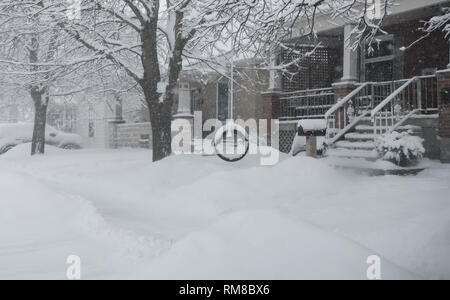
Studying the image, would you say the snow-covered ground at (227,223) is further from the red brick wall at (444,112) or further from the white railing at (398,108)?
the white railing at (398,108)

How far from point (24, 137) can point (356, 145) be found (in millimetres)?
15877

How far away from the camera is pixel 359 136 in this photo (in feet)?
39.5

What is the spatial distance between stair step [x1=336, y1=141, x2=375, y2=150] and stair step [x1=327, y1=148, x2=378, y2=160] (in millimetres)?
138

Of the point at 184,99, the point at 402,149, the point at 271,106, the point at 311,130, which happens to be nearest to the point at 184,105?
the point at 184,99

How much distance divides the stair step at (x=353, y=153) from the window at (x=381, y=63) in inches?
220

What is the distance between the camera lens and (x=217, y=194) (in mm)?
8711

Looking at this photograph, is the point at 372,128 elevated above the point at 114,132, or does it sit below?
below

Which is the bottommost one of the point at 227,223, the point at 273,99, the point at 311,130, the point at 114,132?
the point at 227,223

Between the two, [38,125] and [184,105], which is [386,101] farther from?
[38,125]

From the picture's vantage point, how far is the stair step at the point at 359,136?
1179cm

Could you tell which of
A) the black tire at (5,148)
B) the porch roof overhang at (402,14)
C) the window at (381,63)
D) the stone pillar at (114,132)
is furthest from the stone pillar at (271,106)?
the black tire at (5,148)
